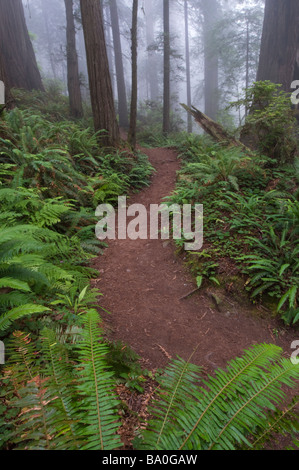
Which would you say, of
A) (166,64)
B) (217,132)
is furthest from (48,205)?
(166,64)

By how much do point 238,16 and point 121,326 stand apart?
21113 millimetres

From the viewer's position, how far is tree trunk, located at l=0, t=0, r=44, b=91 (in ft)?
34.9

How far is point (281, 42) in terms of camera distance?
8695 millimetres

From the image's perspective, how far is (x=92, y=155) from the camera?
7441 millimetres

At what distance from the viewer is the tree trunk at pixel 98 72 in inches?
280

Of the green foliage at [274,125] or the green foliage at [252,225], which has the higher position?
the green foliage at [274,125]

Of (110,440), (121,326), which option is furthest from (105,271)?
(110,440)

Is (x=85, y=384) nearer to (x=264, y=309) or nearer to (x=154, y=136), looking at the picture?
(x=264, y=309)

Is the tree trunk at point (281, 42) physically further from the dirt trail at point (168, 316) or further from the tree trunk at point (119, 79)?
the tree trunk at point (119, 79)

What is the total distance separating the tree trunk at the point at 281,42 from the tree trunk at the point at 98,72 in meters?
6.16

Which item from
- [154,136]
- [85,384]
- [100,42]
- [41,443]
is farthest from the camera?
[154,136]

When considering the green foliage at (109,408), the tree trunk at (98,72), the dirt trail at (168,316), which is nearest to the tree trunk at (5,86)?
the tree trunk at (98,72)

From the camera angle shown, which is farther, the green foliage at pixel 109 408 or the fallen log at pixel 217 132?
the fallen log at pixel 217 132

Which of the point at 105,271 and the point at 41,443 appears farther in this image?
the point at 105,271
